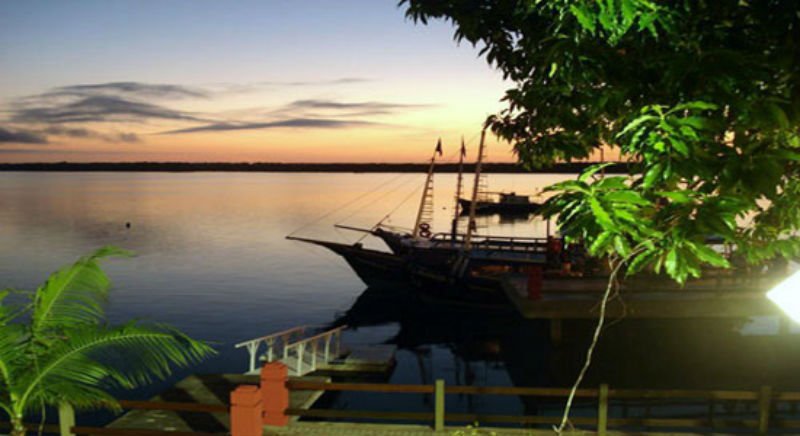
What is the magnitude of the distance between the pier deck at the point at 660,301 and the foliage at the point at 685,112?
1621cm

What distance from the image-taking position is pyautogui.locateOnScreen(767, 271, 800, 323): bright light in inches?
132

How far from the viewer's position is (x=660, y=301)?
2198 centimetres

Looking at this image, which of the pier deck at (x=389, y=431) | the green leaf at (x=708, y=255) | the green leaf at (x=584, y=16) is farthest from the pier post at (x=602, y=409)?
the green leaf at (x=584, y=16)

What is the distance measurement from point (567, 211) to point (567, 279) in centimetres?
2245

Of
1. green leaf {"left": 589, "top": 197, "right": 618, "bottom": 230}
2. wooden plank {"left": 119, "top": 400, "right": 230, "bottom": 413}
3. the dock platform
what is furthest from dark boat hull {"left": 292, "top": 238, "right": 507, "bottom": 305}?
green leaf {"left": 589, "top": 197, "right": 618, "bottom": 230}

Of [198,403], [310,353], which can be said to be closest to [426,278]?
[310,353]

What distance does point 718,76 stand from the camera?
174 inches

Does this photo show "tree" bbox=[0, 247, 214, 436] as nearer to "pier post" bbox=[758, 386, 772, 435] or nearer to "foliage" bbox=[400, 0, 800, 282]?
"foliage" bbox=[400, 0, 800, 282]

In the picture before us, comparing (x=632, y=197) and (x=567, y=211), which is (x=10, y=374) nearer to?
(x=567, y=211)

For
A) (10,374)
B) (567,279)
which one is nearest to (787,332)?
(567,279)

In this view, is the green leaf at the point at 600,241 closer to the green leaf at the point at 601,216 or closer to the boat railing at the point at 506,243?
the green leaf at the point at 601,216

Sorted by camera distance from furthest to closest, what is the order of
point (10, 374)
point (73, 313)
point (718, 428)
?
1. point (718, 428)
2. point (73, 313)
3. point (10, 374)

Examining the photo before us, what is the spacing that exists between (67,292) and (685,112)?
23.3 ft

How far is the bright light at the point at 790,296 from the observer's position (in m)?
3.34
